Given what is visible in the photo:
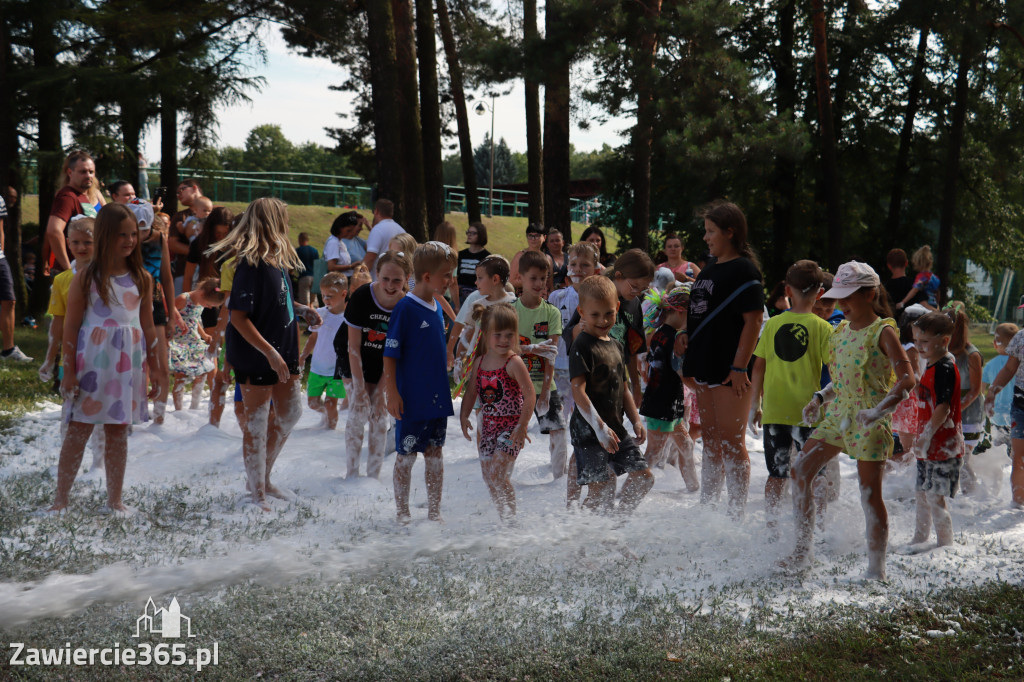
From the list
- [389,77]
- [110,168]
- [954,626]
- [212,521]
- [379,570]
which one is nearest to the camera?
[954,626]

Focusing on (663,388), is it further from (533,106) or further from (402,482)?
(533,106)

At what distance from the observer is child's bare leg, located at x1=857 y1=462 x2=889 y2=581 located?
181 inches

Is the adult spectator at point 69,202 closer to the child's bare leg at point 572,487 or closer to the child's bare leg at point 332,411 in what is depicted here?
the child's bare leg at point 332,411

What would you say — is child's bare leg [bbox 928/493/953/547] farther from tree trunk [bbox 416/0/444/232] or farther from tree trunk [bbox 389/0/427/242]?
tree trunk [bbox 416/0/444/232]

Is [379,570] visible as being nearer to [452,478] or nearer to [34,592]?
[34,592]

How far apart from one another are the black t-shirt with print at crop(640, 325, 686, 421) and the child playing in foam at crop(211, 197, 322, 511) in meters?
2.43

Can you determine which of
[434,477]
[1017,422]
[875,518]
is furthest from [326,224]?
[875,518]

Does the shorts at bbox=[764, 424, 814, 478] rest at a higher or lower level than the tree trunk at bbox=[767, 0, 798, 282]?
lower

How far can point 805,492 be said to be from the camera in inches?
188

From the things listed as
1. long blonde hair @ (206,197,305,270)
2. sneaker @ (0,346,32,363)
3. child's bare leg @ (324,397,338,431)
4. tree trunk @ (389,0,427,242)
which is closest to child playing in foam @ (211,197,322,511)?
long blonde hair @ (206,197,305,270)

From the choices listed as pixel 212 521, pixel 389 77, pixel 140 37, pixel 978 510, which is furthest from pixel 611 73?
pixel 212 521

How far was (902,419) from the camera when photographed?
6578 millimetres

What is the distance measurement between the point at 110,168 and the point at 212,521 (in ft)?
41.6

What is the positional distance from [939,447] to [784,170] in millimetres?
16637
